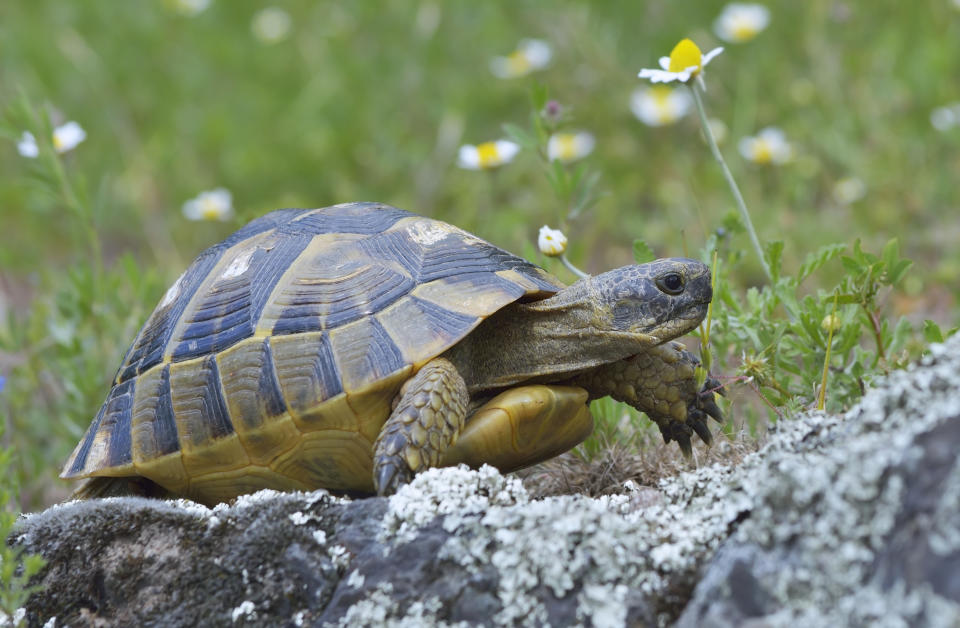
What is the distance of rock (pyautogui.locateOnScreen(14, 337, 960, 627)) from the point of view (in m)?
1.43

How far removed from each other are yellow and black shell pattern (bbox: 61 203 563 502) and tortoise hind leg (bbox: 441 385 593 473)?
0.21m

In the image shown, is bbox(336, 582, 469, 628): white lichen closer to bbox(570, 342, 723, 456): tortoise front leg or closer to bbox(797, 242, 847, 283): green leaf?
bbox(570, 342, 723, 456): tortoise front leg

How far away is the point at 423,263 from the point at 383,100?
477 centimetres

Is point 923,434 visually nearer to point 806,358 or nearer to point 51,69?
point 806,358

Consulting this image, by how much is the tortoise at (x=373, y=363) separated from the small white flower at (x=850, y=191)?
307 centimetres

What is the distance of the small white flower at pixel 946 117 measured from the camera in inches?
198

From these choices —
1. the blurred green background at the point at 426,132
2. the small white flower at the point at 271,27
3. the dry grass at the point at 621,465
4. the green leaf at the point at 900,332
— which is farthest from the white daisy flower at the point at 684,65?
the small white flower at the point at 271,27

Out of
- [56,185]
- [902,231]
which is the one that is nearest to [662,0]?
[902,231]

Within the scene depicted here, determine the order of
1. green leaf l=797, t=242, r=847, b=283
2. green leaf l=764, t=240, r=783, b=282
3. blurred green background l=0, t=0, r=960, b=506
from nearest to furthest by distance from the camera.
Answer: green leaf l=797, t=242, r=847, b=283, green leaf l=764, t=240, r=783, b=282, blurred green background l=0, t=0, r=960, b=506

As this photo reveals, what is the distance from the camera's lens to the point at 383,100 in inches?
280

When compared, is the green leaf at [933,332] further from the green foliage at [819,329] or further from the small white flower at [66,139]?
the small white flower at [66,139]

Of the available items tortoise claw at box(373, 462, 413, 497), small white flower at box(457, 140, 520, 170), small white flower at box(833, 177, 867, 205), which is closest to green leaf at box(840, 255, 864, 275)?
tortoise claw at box(373, 462, 413, 497)

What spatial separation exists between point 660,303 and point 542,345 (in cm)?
33

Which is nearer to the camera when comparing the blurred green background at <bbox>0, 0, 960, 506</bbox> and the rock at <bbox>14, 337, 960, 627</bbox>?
the rock at <bbox>14, 337, 960, 627</bbox>
